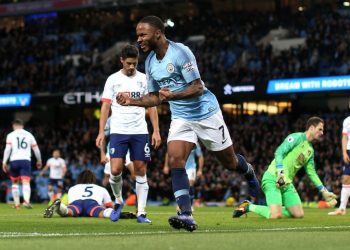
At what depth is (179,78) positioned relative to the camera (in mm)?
9203

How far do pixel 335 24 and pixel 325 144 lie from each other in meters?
6.55

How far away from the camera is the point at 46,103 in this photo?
39.6 m

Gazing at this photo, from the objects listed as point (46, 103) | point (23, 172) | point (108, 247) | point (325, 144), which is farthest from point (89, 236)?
point (46, 103)

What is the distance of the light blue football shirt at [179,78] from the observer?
9062mm

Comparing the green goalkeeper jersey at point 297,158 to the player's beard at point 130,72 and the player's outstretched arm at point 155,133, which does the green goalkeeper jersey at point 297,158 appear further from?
the player's beard at point 130,72

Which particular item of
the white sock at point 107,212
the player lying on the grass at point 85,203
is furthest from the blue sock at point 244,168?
the player lying on the grass at point 85,203

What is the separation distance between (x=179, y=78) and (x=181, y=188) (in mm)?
1219

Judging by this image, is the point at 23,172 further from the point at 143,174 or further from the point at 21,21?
the point at 21,21

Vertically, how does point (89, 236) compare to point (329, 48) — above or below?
below

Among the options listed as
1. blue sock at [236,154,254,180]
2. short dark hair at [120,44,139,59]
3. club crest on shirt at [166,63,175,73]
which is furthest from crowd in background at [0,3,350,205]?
club crest on shirt at [166,63,175,73]

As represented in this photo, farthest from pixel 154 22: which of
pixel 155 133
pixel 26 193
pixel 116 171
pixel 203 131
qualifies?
pixel 26 193

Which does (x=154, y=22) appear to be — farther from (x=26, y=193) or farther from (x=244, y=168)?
(x=26, y=193)

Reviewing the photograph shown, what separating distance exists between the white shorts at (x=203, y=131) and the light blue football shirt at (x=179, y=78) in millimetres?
62

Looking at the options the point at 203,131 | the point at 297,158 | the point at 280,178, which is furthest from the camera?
the point at 297,158
